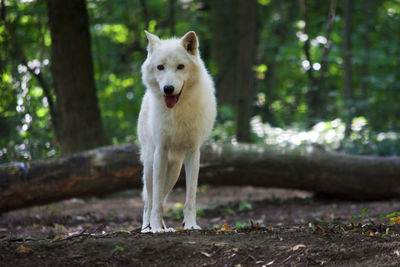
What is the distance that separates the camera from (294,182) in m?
7.98

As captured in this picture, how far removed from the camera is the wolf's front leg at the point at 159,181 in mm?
4926

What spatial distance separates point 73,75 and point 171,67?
15.5 ft

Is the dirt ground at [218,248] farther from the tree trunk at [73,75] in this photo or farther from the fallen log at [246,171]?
the tree trunk at [73,75]

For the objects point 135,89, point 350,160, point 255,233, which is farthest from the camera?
point 135,89

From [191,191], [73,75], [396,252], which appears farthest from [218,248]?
[73,75]

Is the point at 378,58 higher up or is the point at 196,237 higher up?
the point at 378,58

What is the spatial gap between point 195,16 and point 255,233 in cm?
1216

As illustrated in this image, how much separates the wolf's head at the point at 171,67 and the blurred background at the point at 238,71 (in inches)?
149

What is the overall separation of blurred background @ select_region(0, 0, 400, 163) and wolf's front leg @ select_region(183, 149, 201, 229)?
348 cm

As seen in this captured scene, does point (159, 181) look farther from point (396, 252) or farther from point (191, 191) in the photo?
point (396, 252)

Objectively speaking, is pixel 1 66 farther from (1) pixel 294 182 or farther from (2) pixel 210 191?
(1) pixel 294 182

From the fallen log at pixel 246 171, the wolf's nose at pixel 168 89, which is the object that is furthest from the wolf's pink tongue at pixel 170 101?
the fallen log at pixel 246 171

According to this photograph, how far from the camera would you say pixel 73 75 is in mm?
Result: 8781

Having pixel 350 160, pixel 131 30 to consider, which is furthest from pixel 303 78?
pixel 350 160
